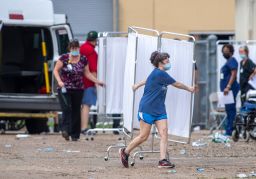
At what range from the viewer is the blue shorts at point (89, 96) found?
68.1 feet

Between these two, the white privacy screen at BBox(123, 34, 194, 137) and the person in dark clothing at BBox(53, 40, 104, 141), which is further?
the person in dark clothing at BBox(53, 40, 104, 141)

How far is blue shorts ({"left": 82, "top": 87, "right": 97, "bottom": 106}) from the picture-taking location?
20755 mm

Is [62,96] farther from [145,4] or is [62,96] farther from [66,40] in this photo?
[145,4]

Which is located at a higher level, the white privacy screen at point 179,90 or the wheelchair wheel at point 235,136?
the white privacy screen at point 179,90

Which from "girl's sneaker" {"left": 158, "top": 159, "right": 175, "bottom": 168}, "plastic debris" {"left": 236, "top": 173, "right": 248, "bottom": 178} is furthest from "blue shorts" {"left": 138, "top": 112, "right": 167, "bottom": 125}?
"plastic debris" {"left": 236, "top": 173, "right": 248, "bottom": 178}

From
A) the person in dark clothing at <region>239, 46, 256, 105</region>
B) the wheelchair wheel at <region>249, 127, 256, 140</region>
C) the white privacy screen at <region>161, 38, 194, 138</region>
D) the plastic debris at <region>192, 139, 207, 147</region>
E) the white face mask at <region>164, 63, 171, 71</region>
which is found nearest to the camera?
the white face mask at <region>164, 63, 171, 71</region>

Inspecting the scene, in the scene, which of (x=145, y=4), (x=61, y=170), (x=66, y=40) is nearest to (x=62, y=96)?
(x=66, y=40)

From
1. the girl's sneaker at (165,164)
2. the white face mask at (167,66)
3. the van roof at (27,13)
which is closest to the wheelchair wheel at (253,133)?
the van roof at (27,13)

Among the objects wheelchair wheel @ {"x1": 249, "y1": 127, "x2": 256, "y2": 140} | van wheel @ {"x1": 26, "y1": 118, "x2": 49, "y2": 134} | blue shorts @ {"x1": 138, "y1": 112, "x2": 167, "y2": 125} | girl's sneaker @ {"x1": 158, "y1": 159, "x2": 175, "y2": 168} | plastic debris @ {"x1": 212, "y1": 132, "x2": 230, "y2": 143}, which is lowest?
van wheel @ {"x1": 26, "y1": 118, "x2": 49, "y2": 134}

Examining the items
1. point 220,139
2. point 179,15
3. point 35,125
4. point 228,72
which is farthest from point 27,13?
point 179,15

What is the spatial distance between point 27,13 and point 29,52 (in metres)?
1.79

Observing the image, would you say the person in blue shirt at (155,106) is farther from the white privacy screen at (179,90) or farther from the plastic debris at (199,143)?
the plastic debris at (199,143)

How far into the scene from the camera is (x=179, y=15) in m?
33.8

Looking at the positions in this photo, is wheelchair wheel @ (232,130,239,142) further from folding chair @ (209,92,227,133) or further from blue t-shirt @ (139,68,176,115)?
blue t-shirt @ (139,68,176,115)
